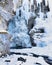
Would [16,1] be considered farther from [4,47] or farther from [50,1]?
[4,47]

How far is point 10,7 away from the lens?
113 inches

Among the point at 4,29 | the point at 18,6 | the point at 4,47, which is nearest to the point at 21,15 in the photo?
the point at 18,6

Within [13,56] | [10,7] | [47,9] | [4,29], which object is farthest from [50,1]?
[13,56]

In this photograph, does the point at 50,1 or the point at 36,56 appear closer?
the point at 36,56

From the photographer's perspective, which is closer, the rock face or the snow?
the snow

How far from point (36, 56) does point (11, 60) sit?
1.13 ft

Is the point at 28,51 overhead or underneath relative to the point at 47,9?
underneath

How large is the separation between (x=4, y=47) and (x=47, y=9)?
843 millimetres

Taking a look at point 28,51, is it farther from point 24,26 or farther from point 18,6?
point 18,6

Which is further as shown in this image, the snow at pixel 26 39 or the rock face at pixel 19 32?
the rock face at pixel 19 32

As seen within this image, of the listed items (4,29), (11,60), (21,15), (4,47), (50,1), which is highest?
(50,1)

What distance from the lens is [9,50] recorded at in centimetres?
270

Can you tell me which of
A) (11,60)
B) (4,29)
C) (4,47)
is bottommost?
(11,60)

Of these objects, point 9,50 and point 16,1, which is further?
point 16,1
